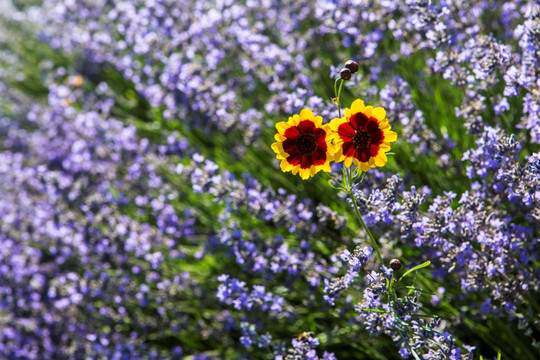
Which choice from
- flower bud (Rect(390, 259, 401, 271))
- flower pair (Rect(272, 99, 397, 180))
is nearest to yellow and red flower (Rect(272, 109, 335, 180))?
flower pair (Rect(272, 99, 397, 180))

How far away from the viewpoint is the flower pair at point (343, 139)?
1.76 m

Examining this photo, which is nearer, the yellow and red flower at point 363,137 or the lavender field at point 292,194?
the yellow and red flower at point 363,137

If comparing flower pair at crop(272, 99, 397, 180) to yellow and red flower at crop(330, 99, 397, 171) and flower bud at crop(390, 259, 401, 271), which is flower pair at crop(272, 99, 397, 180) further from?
flower bud at crop(390, 259, 401, 271)

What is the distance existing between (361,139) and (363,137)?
0.01 meters

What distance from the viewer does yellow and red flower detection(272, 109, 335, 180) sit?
178 cm

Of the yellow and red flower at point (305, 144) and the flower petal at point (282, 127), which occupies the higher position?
the flower petal at point (282, 127)

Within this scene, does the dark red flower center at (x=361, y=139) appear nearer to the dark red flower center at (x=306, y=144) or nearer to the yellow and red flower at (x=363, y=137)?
the yellow and red flower at (x=363, y=137)

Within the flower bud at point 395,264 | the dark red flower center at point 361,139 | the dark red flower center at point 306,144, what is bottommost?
the flower bud at point 395,264

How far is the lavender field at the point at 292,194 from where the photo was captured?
206 cm

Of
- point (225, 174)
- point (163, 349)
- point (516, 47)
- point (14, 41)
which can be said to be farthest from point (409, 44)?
point (14, 41)

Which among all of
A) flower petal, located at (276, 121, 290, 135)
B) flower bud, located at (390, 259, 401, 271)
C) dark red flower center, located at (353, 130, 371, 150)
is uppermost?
flower petal, located at (276, 121, 290, 135)

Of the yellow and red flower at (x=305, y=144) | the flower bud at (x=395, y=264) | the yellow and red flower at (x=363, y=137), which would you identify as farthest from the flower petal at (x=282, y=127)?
the flower bud at (x=395, y=264)

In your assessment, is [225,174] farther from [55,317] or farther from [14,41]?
[14,41]

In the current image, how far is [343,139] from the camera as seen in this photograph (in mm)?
1758
